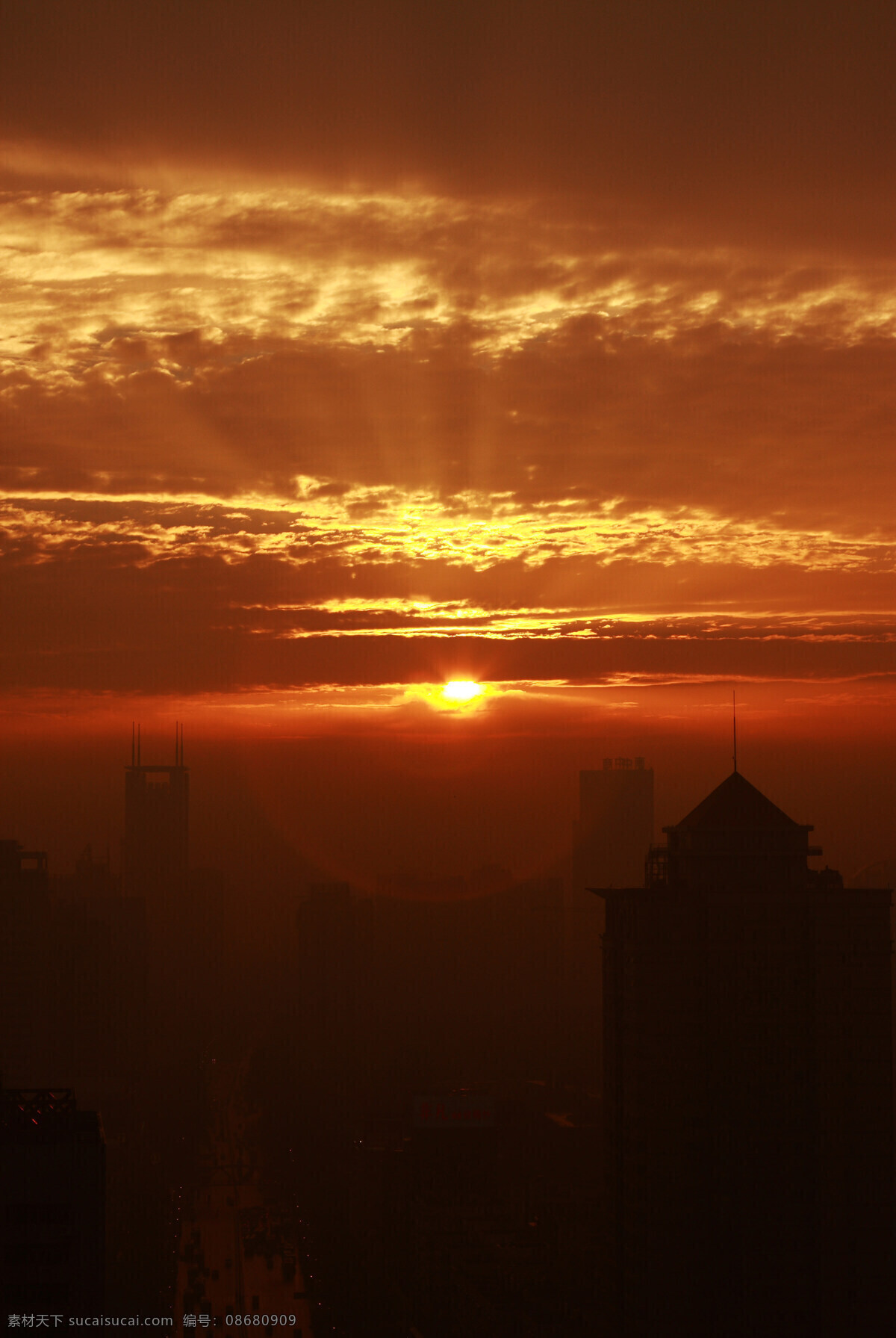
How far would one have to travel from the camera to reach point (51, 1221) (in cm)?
3700

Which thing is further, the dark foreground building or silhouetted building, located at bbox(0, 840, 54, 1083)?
silhouetted building, located at bbox(0, 840, 54, 1083)

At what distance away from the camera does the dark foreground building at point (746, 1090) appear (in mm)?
58938

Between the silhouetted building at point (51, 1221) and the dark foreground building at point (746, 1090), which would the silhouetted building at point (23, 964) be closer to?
the dark foreground building at point (746, 1090)

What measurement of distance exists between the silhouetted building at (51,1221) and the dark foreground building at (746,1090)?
28.4 metres

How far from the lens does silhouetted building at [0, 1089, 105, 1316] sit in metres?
36.7

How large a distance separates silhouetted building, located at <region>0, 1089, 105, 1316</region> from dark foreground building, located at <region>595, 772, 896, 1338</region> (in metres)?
28.4

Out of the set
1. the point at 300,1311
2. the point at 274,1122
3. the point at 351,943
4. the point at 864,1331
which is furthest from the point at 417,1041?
the point at 864,1331

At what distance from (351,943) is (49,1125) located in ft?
430

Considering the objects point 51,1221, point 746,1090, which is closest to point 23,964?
point 746,1090

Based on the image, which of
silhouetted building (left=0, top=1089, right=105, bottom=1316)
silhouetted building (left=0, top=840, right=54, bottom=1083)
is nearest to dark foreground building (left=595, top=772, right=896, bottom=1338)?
silhouetted building (left=0, top=1089, right=105, bottom=1316)

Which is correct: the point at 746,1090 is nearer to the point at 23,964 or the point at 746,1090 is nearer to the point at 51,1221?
the point at 51,1221

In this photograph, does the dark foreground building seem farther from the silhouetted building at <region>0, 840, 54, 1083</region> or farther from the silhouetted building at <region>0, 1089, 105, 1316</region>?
the silhouetted building at <region>0, 840, 54, 1083</region>

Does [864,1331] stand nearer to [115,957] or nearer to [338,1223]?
[338,1223]

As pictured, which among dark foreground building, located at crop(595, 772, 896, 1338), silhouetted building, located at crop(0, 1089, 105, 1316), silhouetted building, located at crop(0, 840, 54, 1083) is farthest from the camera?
silhouetted building, located at crop(0, 840, 54, 1083)
